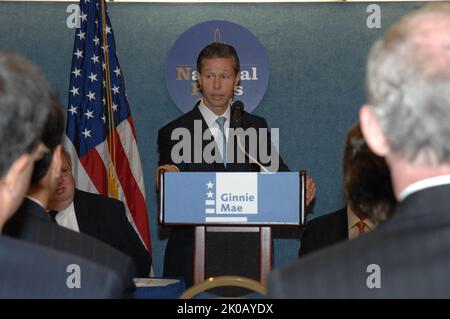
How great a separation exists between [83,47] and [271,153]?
1.62 metres

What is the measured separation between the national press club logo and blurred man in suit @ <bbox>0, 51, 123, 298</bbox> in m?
4.59

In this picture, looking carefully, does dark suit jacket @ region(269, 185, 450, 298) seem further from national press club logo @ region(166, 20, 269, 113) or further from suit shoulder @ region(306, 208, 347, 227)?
national press club logo @ region(166, 20, 269, 113)

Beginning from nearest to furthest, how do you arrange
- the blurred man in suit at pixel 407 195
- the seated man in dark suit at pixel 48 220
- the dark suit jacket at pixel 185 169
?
1. the blurred man in suit at pixel 407 195
2. the seated man in dark suit at pixel 48 220
3. the dark suit jacket at pixel 185 169

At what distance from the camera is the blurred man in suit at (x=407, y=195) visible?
3.56ft

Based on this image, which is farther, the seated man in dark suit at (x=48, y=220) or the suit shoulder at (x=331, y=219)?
the suit shoulder at (x=331, y=219)

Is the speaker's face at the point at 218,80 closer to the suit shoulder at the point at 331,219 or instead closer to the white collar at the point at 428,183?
the suit shoulder at the point at 331,219

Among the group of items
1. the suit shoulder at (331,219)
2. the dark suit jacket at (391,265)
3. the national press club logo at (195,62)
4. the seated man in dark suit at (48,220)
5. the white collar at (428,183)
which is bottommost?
the dark suit jacket at (391,265)

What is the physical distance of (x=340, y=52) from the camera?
5.96 m

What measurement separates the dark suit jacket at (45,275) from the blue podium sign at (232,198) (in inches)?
67.9

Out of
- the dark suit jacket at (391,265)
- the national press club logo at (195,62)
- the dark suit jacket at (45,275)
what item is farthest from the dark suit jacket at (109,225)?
the dark suit jacket at (391,265)

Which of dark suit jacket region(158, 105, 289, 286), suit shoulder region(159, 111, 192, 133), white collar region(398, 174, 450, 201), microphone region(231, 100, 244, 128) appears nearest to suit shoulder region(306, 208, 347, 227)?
dark suit jacket region(158, 105, 289, 286)

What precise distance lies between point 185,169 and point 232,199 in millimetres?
1219

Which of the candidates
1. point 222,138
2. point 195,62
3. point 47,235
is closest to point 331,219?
point 222,138

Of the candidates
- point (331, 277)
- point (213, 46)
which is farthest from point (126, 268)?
point (213, 46)
